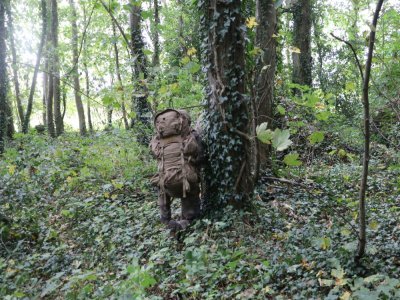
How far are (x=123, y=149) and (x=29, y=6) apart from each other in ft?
59.1

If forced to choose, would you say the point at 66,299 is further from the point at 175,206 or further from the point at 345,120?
the point at 345,120

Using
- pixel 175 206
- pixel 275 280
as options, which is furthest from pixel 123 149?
pixel 275 280

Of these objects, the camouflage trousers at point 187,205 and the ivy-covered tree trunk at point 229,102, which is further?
the camouflage trousers at point 187,205

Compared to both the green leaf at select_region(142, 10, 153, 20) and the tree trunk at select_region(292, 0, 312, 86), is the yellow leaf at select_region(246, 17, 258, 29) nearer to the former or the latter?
the green leaf at select_region(142, 10, 153, 20)

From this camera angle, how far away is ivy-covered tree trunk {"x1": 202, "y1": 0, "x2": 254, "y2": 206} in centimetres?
623

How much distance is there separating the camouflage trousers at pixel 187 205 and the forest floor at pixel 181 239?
25 cm

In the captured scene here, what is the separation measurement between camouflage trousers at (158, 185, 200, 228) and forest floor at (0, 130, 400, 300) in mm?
248

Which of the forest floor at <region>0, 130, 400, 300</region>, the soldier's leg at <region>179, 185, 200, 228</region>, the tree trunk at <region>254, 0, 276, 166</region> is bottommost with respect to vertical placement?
the forest floor at <region>0, 130, 400, 300</region>

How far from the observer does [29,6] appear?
24578 mm

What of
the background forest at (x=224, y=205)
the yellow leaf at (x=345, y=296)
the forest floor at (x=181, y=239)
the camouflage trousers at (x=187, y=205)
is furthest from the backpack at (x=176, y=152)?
the yellow leaf at (x=345, y=296)

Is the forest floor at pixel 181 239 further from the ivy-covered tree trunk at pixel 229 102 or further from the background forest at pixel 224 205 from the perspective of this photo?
the ivy-covered tree trunk at pixel 229 102

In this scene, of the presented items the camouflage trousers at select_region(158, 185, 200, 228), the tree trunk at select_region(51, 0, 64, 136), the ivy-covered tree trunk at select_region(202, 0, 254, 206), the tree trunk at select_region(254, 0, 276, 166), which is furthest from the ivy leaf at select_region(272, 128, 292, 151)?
the tree trunk at select_region(51, 0, 64, 136)

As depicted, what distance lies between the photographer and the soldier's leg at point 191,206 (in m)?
6.45

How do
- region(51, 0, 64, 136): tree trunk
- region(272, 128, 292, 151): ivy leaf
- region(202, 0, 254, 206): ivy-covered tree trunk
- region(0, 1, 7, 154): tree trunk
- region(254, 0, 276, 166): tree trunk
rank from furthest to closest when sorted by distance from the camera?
1. region(51, 0, 64, 136): tree trunk
2. region(0, 1, 7, 154): tree trunk
3. region(254, 0, 276, 166): tree trunk
4. region(202, 0, 254, 206): ivy-covered tree trunk
5. region(272, 128, 292, 151): ivy leaf
